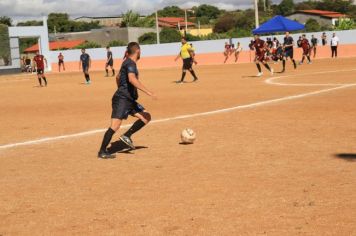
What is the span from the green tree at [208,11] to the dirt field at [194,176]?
145m

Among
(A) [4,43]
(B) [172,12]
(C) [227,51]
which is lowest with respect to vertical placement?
(C) [227,51]

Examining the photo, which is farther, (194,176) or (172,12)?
(172,12)

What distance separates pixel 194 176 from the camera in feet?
23.1

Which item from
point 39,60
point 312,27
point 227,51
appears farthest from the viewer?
point 312,27

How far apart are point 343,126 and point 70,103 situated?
968 centimetres

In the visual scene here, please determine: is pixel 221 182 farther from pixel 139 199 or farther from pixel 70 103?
pixel 70 103

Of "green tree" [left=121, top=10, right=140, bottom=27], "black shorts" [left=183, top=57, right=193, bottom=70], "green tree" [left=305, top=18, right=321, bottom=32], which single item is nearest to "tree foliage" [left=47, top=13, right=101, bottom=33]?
"green tree" [left=121, top=10, right=140, bottom=27]

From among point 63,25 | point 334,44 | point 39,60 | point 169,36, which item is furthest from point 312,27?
point 63,25

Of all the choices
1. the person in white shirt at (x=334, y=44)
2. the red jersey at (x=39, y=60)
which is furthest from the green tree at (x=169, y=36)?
the red jersey at (x=39, y=60)

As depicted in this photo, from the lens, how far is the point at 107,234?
496cm

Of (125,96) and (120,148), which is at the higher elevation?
(125,96)

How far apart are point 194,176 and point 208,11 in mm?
152834

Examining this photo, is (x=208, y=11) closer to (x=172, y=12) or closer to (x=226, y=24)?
(x=172, y=12)

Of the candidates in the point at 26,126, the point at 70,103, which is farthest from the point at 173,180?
the point at 70,103
